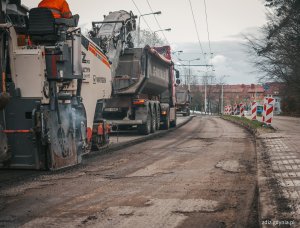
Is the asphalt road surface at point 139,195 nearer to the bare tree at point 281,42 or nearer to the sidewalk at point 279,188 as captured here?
the sidewalk at point 279,188

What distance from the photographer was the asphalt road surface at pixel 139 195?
4.77 meters

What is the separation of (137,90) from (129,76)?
66 cm

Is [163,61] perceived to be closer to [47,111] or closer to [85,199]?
[47,111]

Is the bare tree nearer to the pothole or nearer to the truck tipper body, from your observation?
the truck tipper body

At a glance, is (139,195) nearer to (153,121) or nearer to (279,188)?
(279,188)

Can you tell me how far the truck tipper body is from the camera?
15.6 meters

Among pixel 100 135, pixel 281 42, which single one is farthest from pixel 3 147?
pixel 281 42

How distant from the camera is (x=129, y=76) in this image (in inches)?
618

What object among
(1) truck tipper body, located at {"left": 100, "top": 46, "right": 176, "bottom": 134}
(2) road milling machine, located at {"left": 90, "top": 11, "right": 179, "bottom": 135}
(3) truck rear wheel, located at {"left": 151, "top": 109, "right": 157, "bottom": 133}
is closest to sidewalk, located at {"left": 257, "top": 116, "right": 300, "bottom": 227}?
(2) road milling machine, located at {"left": 90, "top": 11, "right": 179, "bottom": 135}

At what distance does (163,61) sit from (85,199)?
1409cm

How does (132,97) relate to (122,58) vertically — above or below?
below

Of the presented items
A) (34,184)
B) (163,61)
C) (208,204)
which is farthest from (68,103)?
(163,61)

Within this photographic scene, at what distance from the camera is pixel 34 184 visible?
273 inches

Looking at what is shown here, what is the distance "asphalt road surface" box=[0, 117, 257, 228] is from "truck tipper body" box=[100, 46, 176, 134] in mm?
5782
